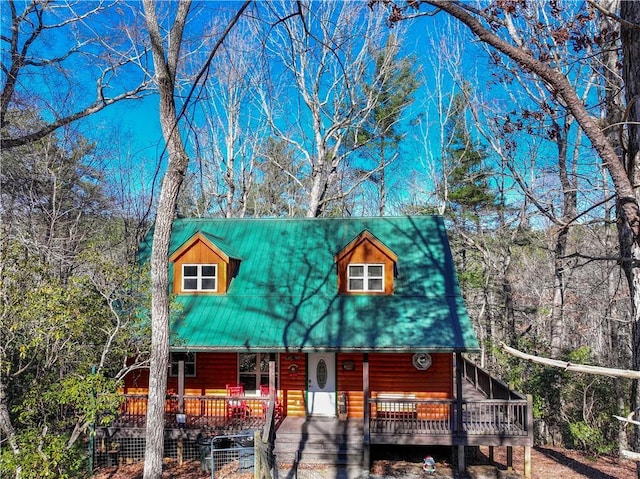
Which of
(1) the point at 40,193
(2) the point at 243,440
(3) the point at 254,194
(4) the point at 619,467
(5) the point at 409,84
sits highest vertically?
(5) the point at 409,84

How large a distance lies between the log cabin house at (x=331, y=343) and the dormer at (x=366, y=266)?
3cm

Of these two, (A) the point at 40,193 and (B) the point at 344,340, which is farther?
(A) the point at 40,193

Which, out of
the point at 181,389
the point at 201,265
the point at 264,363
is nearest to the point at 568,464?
the point at 264,363

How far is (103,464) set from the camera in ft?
39.9

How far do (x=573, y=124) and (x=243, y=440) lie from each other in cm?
1501

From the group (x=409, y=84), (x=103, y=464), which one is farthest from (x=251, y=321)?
(x=409, y=84)

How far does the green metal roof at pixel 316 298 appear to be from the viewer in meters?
12.0

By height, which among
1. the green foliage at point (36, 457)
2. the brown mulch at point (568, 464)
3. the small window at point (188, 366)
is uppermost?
the small window at point (188, 366)

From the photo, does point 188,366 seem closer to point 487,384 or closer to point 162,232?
point 162,232

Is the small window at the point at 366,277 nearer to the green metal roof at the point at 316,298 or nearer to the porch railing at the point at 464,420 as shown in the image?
the green metal roof at the point at 316,298

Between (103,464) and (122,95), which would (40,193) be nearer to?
(122,95)

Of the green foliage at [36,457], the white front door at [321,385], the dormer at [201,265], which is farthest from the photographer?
the dormer at [201,265]

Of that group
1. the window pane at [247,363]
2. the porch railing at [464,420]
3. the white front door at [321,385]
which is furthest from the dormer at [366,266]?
the porch railing at [464,420]

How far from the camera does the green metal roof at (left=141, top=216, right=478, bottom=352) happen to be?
12.0 meters
